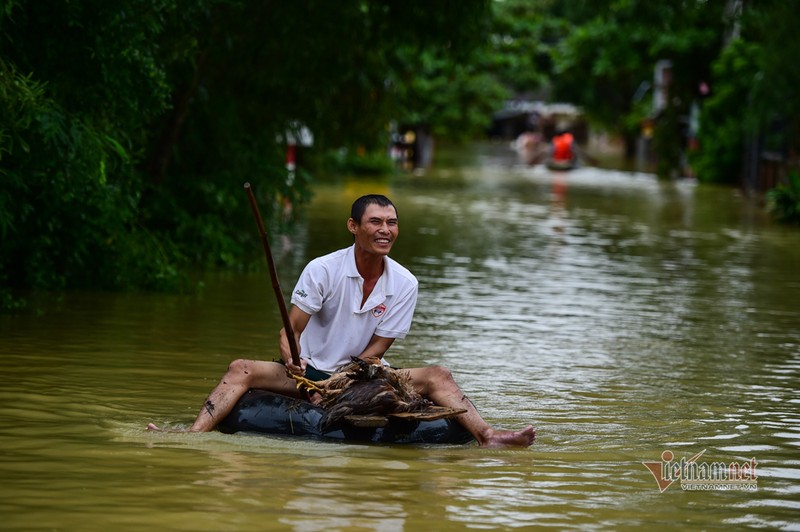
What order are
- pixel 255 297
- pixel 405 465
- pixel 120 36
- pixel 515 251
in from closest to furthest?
pixel 405 465 < pixel 120 36 < pixel 255 297 < pixel 515 251

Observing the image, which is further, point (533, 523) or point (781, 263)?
point (781, 263)

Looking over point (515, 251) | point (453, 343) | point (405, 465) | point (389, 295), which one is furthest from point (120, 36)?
point (515, 251)

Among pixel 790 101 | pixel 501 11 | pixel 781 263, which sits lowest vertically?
pixel 781 263

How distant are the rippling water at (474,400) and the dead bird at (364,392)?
22cm

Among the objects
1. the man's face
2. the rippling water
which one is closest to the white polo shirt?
the man's face

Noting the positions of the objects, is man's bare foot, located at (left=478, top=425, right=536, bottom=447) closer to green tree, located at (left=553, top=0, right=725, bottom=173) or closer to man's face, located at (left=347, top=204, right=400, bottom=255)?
man's face, located at (left=347, top=204, right=400, bottom=255)

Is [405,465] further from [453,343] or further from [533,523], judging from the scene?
[453,343]

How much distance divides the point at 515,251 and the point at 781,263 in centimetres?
377

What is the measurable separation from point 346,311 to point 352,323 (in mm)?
81

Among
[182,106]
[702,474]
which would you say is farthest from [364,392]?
[182,106]

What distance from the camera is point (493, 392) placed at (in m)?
10.4

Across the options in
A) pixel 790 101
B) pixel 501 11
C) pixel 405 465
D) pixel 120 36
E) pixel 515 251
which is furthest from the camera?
pixel 501 11

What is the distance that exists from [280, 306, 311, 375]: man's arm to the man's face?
1.69 feet

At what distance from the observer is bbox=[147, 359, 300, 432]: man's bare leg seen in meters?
8.33
